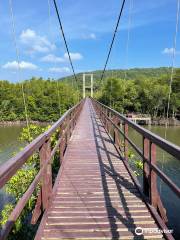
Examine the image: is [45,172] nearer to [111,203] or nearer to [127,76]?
[111,203]

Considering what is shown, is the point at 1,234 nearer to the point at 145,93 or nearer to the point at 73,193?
the point at 73,193

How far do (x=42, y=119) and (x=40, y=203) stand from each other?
256 feet

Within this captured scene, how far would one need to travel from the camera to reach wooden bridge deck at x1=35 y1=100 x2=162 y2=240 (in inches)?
118

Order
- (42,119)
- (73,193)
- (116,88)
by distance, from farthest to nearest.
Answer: (42,119) → (116,88) → (73,193)

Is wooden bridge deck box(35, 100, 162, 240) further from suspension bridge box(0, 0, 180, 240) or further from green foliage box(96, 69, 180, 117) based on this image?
green foliage box(96, 69, 180, 117)

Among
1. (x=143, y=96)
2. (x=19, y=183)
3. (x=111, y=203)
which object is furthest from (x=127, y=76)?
(x=111, y=203)

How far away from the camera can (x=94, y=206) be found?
3689mm

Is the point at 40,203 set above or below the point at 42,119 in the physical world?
above

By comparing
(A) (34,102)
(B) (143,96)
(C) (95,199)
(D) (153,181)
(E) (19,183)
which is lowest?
(A) (34,102)

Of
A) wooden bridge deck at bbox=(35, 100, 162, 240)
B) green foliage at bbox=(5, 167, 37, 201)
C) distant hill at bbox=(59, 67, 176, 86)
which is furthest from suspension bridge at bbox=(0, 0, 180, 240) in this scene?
distant hill at bbox=(59, 67, 176, 86)

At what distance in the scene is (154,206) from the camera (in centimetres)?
363

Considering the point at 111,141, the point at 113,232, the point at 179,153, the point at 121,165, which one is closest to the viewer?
the point at 179,153

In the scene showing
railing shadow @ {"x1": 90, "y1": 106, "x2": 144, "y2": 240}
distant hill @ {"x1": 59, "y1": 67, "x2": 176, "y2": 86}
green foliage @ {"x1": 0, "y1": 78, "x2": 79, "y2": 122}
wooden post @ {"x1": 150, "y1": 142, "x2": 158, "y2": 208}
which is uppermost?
distant hill @ {"x1": 59, "y1": 67, "x2": 176, "y2": 86}

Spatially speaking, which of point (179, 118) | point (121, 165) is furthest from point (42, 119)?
point (121, 165)
